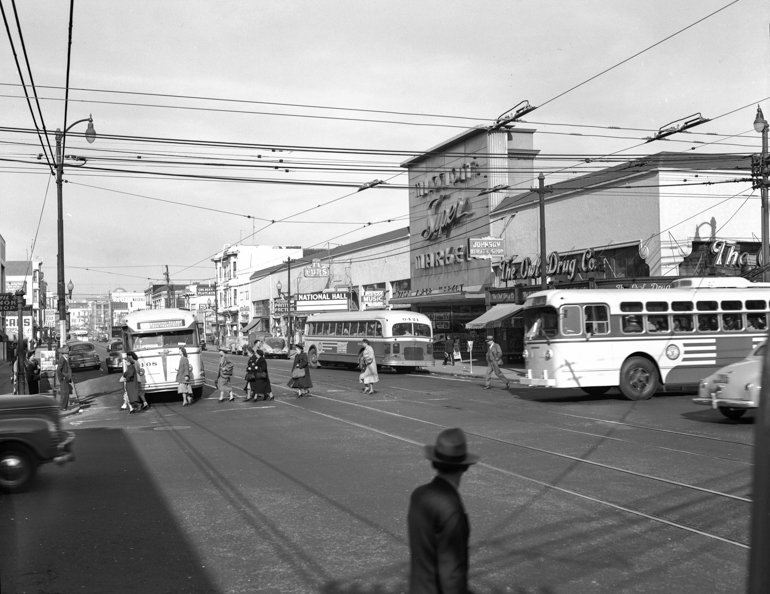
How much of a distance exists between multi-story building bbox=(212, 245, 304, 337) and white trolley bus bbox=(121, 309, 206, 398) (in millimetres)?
65925

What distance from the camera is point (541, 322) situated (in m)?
20.9

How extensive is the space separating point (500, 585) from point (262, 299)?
79425mm

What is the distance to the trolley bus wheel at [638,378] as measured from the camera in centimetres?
2059

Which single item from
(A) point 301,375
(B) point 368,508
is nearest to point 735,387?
(B) point 368,508

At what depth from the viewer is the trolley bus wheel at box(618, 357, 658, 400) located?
20594 millimetres

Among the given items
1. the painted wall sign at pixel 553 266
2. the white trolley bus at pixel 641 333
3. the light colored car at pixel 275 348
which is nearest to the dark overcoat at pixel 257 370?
the white trolley bus at pixel 641 333

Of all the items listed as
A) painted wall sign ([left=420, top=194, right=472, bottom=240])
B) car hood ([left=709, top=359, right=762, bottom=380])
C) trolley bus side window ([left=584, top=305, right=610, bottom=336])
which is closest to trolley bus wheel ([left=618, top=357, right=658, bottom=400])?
trolley bus side window ([left=584, top=305, right=610, bottom=336])

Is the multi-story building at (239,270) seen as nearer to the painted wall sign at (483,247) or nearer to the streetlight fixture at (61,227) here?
the painted wall sign at (483,247)

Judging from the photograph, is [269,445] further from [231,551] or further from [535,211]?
[535,211]

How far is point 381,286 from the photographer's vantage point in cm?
5509

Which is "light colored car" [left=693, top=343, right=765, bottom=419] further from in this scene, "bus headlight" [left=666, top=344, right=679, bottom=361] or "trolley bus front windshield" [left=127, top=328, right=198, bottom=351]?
"trolley bus front windshield" [left=127, top=328, right=198, bottom=351]

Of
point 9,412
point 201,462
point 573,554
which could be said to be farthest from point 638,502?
point 9,412

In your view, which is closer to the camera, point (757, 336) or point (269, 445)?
point (269, 445)

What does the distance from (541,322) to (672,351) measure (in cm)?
377
